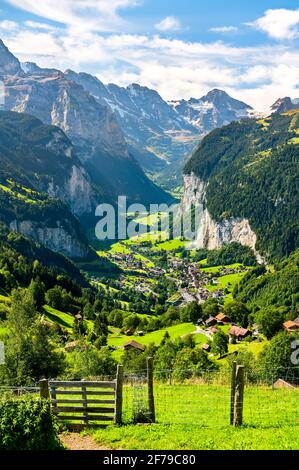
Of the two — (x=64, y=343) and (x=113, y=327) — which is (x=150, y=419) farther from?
(x=113, y=327)

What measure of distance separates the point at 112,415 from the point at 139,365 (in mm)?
60324

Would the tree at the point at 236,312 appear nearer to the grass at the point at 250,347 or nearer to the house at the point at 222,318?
the house at the point at 222,318

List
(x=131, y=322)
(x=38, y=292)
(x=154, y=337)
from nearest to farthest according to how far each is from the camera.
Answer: (x=154, y=337)
(x=38, y=292)
(x=131, y=322)

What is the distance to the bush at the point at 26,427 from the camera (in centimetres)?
1596

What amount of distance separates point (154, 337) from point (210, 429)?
10623 centimetres

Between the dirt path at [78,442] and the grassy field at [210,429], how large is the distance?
0.29 meters

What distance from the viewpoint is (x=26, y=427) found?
16219 millimetres

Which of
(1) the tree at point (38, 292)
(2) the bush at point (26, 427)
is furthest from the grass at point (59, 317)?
(2) the bush at point (26, 427)

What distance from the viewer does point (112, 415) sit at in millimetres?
20969

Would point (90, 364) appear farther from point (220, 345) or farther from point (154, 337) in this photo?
point (154, 337)

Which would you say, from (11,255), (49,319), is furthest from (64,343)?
(11,255)

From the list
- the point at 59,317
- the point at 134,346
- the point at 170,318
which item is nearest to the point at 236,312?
the point at 170,318

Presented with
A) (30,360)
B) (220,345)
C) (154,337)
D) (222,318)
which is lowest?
(154,337)
